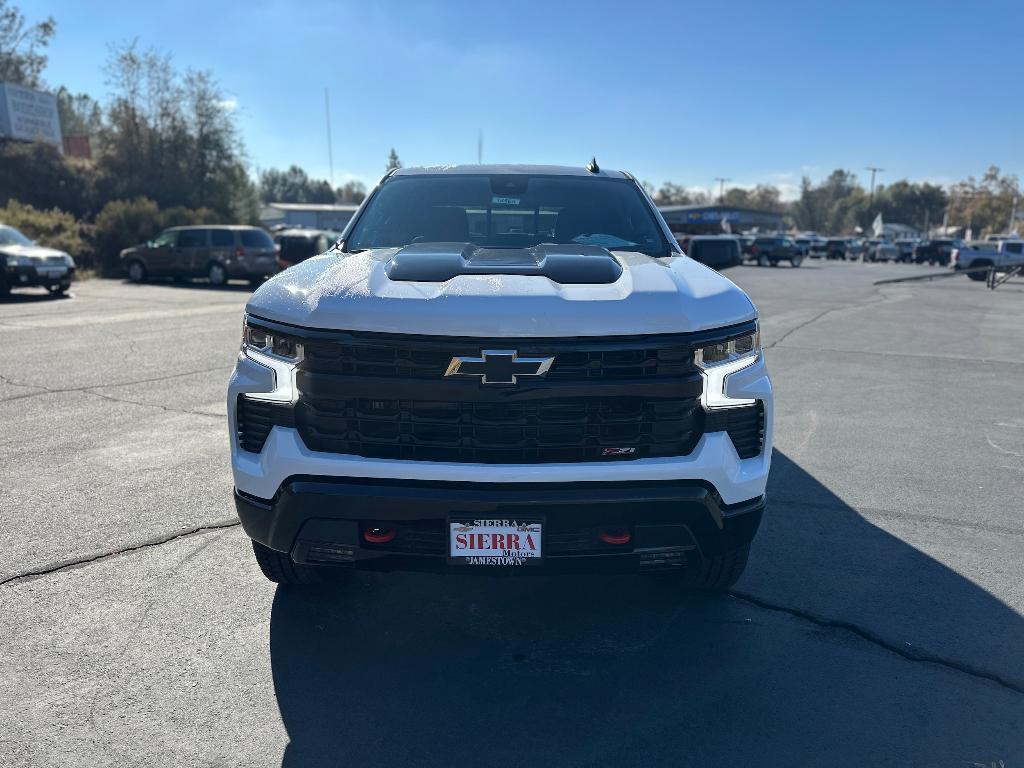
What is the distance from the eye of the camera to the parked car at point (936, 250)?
48.9m

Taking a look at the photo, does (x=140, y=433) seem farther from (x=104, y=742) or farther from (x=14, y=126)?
(x=14, y=126)

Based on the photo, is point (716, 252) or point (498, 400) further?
point (716, 252)

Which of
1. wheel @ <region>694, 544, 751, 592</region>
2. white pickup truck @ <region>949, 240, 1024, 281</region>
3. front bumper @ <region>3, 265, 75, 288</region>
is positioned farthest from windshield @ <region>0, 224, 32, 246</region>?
white pickup truck @ <region>949, 240, 1024, 281</region>

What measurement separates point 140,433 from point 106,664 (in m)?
3.41

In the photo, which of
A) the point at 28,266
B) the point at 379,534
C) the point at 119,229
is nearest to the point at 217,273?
the point at 28,266

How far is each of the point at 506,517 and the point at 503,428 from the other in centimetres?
31

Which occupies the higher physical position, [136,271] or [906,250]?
[136,271]

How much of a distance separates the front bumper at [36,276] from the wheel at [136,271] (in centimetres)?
509

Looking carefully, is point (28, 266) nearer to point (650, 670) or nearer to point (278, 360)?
point (278, 360)

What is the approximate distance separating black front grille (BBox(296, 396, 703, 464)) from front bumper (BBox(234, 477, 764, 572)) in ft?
0.38

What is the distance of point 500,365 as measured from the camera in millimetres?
2607

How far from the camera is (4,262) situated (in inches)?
638

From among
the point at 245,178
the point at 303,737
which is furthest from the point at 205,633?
the point at 245,178

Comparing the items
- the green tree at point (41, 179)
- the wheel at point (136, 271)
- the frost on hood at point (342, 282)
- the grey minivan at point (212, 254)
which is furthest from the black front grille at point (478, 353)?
the green tree at point (41, 179)
